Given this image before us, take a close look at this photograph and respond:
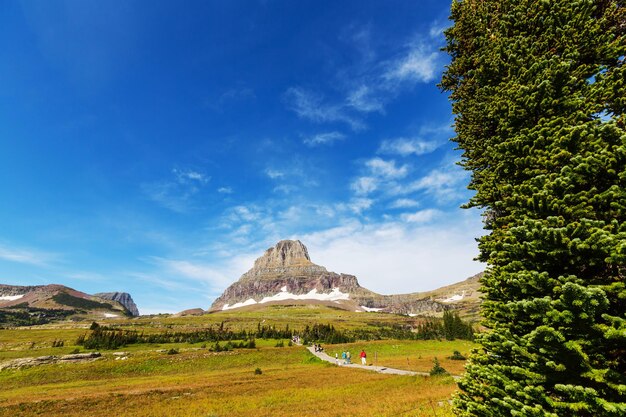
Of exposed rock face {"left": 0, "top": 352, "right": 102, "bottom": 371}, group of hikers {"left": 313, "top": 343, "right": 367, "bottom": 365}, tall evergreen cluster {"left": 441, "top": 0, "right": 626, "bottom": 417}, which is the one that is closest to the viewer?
tall evergreen cluster {"left": 441, "top": 0, "right": 626, "bottom": 417}

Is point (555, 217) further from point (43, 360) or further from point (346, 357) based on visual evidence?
point (43, 360)

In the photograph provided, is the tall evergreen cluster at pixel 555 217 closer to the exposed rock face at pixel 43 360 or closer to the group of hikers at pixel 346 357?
the group of hikers at pixel 346 357

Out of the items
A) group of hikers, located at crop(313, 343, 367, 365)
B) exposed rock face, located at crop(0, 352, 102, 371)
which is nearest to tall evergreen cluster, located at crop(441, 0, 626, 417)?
group of hikers, located at crop(313, 343, 367, 365)

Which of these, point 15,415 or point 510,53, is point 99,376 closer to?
point 15,415

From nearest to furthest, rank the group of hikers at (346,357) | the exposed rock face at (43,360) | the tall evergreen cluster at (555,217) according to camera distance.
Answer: the tall evergreen cluster at (555,217) → the group of hikers at (346,357) → the exposed rock face at (43,360)

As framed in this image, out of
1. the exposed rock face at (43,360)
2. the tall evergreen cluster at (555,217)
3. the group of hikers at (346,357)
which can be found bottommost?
the group of hikers at (346,357)

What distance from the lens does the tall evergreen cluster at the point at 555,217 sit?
20.0 ft

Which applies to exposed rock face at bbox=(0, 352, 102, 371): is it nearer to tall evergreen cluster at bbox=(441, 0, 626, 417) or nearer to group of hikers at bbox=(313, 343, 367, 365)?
group of hikers at bbox=(313, 343, 367, 365)

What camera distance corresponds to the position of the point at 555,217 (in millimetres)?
6758

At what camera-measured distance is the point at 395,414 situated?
672 inches

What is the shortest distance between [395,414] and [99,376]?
172 ft

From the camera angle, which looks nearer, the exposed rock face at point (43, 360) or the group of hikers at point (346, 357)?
the group of hikers at point (346, 357)

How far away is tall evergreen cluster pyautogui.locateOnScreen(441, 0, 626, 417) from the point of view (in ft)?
20.0

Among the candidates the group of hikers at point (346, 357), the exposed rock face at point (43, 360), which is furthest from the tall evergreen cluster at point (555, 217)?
the exposed rock face at point (43, 360)
